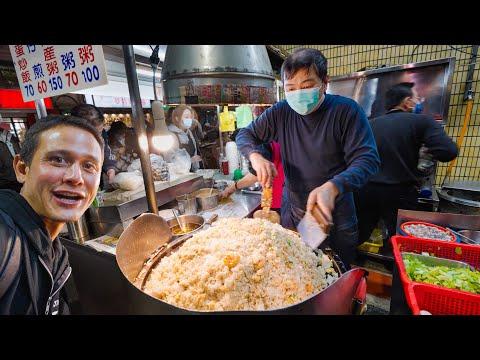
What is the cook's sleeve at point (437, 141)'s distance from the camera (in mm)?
3416

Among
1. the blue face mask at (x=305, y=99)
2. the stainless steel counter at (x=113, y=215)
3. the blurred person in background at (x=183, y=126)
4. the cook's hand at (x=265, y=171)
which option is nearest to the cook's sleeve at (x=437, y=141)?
the blue face mask at (x=305, y=99)

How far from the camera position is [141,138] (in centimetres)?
186

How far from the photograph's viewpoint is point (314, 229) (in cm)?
177

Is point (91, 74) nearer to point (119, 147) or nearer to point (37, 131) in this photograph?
point (37, 131)

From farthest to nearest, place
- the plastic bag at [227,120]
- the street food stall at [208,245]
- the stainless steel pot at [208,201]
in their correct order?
the plastic bag at [227,120]
the stainless steel pot at [208,201]
the street food stall at [208,245]

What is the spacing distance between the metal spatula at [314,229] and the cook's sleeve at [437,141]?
2943 mm

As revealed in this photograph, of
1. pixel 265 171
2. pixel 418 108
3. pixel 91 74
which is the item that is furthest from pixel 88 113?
pixel 418 108

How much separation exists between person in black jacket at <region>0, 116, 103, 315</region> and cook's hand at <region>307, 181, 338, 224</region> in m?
1.46

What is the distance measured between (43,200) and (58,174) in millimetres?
180

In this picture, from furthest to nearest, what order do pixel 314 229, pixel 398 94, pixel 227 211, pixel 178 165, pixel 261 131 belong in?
pixel 178 165 → pixel 398 94 → pixel 227 211 → pixel 261 131 → pixel 314 229

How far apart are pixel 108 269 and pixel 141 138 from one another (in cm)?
110

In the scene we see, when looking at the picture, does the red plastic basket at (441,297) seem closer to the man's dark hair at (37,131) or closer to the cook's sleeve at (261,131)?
the cook's sleeve at (261,131)
